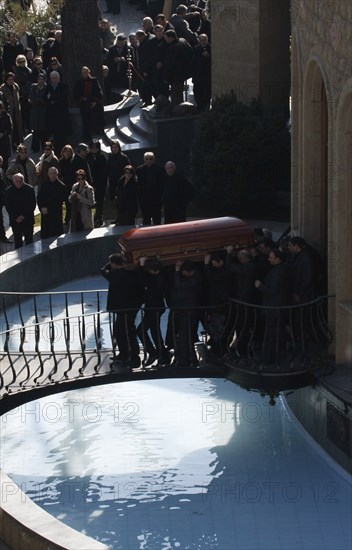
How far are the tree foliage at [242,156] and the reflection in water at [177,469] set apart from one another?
587 cm

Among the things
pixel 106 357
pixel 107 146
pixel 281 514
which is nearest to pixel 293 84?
pixel 106 357

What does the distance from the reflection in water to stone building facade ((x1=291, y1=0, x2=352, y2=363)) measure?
1385 millimetres

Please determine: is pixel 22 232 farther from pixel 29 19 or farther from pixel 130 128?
pixel 29 19

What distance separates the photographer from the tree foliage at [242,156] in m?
21.6

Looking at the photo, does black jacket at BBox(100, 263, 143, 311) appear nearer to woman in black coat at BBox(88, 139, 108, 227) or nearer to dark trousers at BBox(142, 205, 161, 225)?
dark trousers at BBox(142, 205, 161, 225)

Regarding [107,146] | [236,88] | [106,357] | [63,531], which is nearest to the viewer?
[63,531]

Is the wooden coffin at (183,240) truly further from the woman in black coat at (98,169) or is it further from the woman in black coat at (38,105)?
the woman in black coat at (38,105)

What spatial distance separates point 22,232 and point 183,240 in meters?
5.27

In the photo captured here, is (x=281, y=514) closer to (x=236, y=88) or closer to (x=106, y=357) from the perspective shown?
(x=106, y=357)

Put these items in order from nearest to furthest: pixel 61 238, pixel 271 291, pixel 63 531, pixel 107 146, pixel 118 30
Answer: pixel 63 531 < pixel 271 291 < pixel 61 238 < pixel 107 146 < pixel 118 30

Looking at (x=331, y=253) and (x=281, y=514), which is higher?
(x=331, y=253)

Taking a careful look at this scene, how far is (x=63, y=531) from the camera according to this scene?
10.2 meters

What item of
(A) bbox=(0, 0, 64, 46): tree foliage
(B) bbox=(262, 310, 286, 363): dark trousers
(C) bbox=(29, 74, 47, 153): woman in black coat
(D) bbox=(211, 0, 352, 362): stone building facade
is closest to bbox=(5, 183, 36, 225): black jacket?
(D) bbox=(211, 0, 352, 362): stone building facade

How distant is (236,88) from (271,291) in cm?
1000
